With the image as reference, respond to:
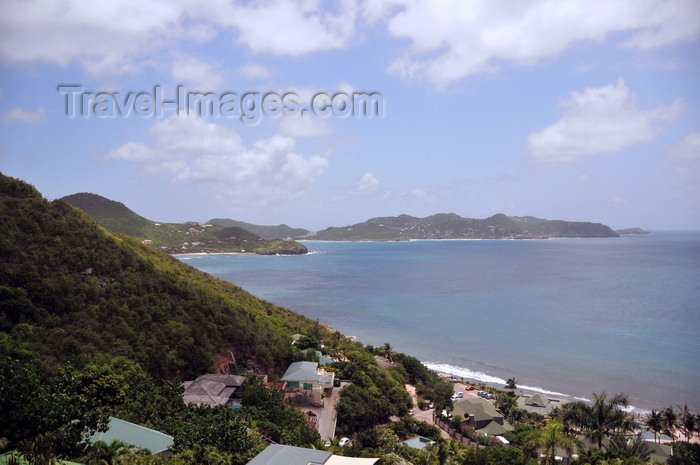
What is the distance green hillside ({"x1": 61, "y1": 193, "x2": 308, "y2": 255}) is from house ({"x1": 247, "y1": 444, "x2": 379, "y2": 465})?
105 meters

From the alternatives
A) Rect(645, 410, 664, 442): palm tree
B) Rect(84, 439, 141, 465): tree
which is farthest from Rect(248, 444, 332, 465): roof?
Rect(645, 410, 664, 442): palm tree

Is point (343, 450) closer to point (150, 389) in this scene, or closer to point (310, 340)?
point (150, 389)

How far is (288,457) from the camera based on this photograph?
418 inches

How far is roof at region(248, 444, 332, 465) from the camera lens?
10375 mm

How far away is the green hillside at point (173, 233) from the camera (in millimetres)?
115750

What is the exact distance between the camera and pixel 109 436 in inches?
450

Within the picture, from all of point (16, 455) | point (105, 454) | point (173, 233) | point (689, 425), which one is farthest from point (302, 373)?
point (173, 233)

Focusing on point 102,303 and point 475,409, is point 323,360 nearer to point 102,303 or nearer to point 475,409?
point 475,409

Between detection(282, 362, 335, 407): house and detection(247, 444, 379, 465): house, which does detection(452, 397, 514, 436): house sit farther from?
detection(247, 444, 379, 465): house

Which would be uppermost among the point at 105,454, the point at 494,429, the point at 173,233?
the point at 173,233

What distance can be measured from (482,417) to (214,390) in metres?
13.3

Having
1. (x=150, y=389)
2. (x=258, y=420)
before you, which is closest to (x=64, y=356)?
(x=150, y=389)

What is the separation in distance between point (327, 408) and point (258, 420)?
18.1ft

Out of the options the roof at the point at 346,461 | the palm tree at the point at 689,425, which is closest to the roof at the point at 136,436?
the roof at the point at 346,461
